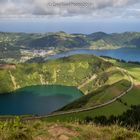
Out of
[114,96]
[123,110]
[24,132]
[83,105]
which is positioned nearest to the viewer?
[24,132]

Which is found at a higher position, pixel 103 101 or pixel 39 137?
pixel 39 137

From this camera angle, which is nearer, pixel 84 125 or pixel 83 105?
pixel 84 125

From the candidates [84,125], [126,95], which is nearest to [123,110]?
[126,95]

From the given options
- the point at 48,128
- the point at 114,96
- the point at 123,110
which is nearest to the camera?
the point at 48,128

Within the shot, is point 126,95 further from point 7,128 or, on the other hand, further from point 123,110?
point 7,128

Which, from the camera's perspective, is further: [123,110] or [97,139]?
[123,110]

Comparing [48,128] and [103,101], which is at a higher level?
[48,128]

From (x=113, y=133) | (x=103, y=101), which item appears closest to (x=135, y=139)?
(x=113, y=133)

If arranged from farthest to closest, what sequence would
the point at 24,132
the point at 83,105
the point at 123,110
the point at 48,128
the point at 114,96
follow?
the point at 114,96, the point at 83,105, the point at 123,110, the point at 48,128, the point at 24,132

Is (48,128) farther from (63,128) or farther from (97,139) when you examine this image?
(97,139)
